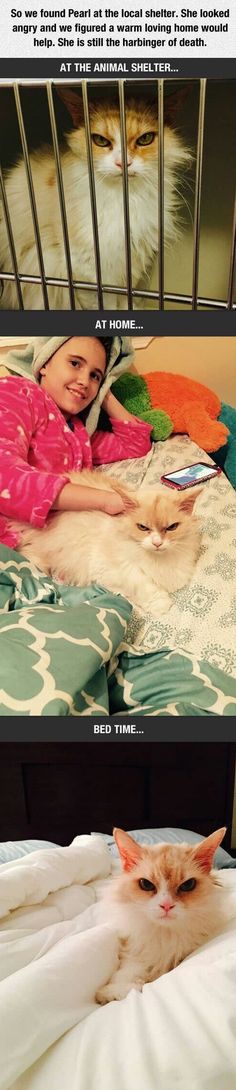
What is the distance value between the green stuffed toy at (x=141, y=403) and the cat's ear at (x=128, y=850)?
51 cm

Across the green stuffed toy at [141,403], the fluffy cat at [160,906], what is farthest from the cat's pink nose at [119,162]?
the fluffy cat at [160,906]

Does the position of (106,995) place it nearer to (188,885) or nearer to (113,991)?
(113,991)

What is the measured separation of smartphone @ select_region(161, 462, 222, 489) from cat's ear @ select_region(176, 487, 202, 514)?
0.01m

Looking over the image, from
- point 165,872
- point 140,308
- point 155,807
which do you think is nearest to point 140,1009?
point 165,872

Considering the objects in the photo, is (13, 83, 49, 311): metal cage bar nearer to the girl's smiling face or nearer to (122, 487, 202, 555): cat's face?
the girl's smiling face

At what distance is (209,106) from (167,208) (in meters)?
0.11

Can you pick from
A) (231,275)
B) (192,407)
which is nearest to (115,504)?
(192,407)

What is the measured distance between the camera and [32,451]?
1.00m

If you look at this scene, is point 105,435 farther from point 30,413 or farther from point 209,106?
point 209,106

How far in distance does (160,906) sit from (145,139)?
89 centimetres

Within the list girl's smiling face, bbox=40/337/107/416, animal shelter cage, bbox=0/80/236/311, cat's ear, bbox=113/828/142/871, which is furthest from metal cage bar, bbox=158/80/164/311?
cat's ear, bbox=113/828/142/871

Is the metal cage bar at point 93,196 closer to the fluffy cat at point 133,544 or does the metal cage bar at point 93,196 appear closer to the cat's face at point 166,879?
the fluffy cat at point 133,544

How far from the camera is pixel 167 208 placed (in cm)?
95
